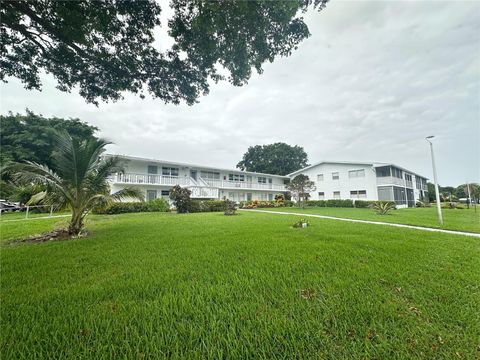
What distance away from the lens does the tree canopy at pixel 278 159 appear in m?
50.6

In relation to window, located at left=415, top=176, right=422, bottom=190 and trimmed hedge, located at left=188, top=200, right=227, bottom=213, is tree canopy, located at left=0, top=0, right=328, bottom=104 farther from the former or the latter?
window, located at left=415, top=176, right=422, bottom=190

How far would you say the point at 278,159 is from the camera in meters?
50.6

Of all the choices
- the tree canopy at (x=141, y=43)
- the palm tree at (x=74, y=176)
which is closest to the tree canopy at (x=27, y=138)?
the palm tree at (x=74, y=176)

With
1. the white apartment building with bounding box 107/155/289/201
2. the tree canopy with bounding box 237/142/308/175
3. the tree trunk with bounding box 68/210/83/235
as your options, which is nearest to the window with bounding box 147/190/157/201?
the white apartment building with bounding box 107/155/289/201

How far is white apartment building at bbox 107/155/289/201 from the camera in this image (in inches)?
830

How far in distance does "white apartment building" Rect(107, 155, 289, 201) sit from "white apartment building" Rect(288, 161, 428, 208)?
7277mm

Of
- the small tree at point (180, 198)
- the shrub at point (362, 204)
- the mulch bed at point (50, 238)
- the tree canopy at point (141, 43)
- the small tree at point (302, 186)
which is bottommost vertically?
the mulch bed at point (50, 238)

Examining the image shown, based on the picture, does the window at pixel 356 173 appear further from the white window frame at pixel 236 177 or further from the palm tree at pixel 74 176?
the palm tree at pixel 74 176

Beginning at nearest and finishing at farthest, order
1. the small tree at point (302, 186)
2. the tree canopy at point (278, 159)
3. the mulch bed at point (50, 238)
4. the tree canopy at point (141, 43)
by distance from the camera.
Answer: the tree canopy at point (141, 43) → the mulch bed at point (50, 238) → the small tree at point (302, 186) → the tree canopy at point (278, 159)

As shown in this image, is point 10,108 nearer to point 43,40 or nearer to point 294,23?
point 43,40

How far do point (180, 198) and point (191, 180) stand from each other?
7742 mm

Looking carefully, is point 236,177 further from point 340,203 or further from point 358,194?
point 358,194

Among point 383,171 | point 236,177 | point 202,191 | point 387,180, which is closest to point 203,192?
point 202,191

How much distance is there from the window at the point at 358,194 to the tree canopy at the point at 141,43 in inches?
1058
